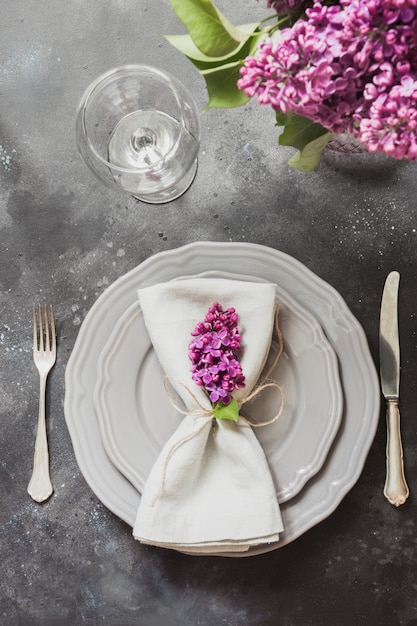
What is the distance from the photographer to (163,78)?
0.84 metres

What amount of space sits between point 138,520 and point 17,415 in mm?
236

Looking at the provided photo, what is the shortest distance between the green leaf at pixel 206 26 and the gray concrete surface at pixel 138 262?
0.38m

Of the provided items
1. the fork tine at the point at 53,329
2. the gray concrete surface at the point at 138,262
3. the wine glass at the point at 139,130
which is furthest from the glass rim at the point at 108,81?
the fork tine at the point at 53,329

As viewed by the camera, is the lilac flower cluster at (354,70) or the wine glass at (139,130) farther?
the wine glass at (139,130)

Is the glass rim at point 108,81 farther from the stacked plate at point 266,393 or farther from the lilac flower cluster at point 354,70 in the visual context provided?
the lilac flower cluster at point 354,70

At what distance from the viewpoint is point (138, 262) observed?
36.9 inches

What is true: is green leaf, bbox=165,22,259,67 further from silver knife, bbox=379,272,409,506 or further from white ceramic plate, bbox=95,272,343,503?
silver knife, bbox=379,272,409,506

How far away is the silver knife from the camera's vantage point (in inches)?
34.7

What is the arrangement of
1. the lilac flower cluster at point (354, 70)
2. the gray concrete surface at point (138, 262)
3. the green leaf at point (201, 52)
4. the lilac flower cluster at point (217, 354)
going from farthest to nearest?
1. the gray concrete surface at point (138, 262)
2. the lilac flower cluster at point (217, 354)
3. the green leaf at point (201, 52)
4. the lilac flower cluster at point (354, 70)

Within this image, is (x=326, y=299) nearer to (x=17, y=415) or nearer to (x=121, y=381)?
(x=121, y=381)

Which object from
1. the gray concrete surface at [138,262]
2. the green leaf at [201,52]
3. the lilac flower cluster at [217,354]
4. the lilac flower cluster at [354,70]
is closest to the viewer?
the lilac flower cluster at [354,70]

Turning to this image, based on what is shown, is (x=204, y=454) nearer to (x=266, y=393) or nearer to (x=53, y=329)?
(x=266, y=393)

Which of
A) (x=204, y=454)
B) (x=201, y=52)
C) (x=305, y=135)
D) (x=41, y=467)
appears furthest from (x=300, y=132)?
(x=41, y=467)

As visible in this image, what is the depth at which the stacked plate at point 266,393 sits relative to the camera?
33.6 inches
